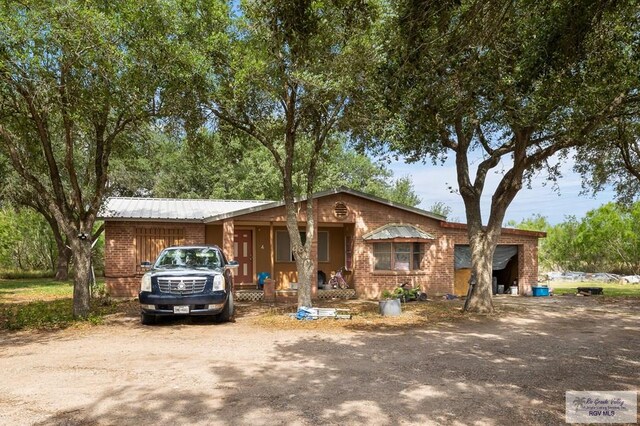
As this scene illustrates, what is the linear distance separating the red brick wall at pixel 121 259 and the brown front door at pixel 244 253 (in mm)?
3796

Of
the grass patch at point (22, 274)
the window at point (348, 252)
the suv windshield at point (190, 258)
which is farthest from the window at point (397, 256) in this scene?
the grass patch at point (22, 274)

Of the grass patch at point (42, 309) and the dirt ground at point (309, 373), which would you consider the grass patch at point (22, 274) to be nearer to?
the grass patch at point (42, 309)

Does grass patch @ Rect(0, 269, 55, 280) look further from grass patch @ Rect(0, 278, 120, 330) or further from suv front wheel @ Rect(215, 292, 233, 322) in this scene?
suv front wheel @ Rect(215, 292, 233, 322)

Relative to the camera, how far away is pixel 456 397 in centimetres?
580

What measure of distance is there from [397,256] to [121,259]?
10345mm

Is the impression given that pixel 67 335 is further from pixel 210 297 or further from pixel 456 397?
pixel 456 397

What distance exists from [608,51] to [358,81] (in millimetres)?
5368

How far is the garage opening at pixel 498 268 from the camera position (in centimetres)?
2034

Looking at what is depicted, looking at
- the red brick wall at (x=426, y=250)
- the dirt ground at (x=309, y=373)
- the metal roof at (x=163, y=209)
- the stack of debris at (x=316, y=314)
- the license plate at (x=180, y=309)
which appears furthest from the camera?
the red brick wall at (x=426, y=250)

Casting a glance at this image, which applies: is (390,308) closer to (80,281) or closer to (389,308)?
(389,308)

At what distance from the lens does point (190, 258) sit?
1290cm

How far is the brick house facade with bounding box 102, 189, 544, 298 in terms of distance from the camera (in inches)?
708

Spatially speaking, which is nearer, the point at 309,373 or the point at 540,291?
the point at 309,373

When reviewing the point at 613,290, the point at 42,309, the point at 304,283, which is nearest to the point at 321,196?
the point at 304,283
